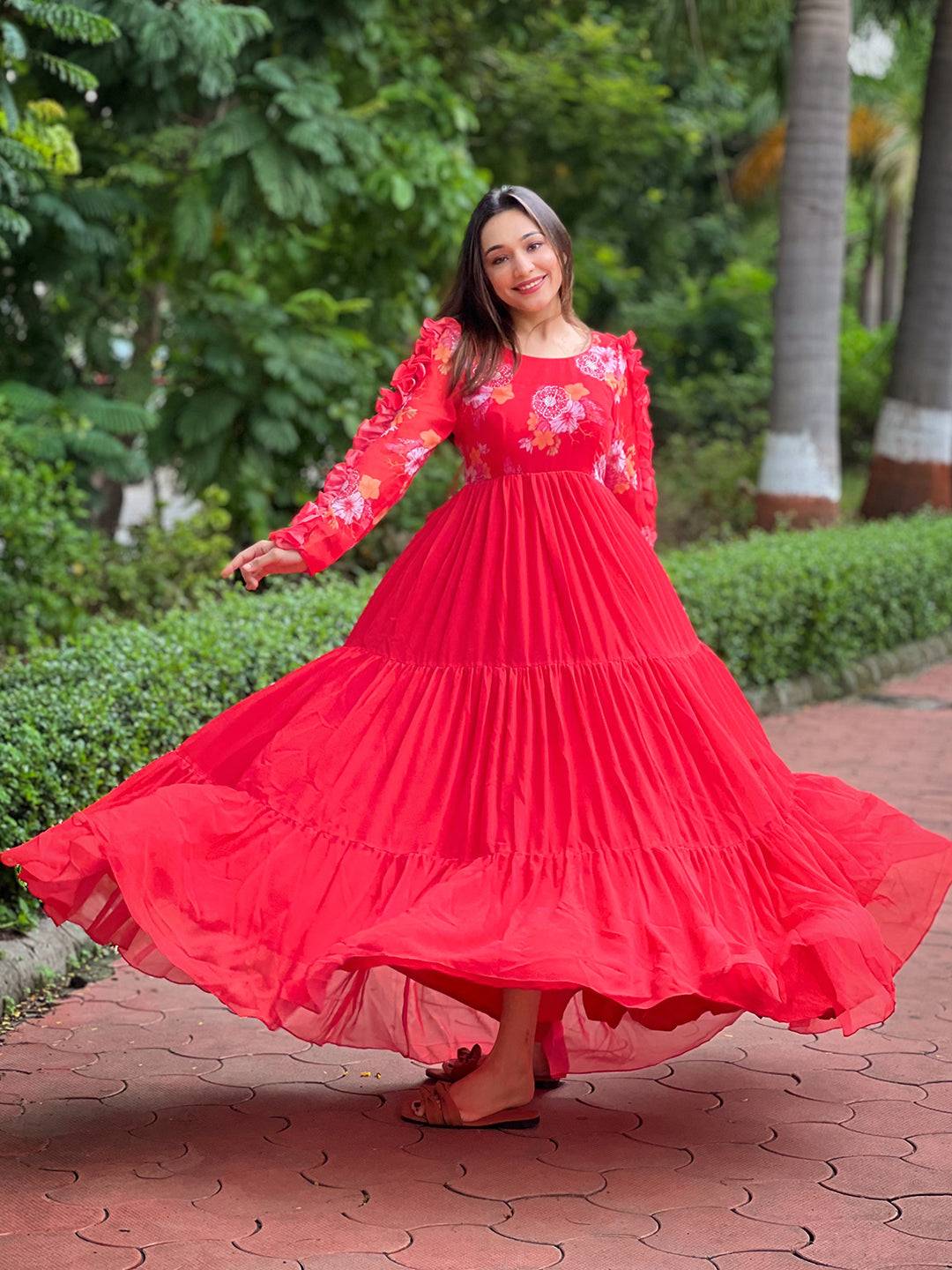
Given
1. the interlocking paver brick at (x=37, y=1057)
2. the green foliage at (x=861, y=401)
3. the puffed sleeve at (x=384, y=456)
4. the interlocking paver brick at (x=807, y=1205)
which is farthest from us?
the green foliage at (x=861, y=401)

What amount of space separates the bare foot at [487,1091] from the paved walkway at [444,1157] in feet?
0.17

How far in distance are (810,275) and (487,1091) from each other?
881cm

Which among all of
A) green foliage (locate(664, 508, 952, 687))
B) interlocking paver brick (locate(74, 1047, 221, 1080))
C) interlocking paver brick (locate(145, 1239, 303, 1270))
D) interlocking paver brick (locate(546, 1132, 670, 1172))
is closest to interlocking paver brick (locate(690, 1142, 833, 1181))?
interlocking paver brick (locate(546, 1132, 670, 1172))

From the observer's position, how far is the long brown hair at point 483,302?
3.46 meters

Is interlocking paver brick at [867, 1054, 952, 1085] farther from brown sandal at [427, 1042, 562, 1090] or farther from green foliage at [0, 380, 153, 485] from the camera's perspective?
green foliage at [0, 380, 153, 485]

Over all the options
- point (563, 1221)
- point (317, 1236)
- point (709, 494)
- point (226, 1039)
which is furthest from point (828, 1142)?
point (709, 494)

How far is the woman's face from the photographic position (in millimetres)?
3449

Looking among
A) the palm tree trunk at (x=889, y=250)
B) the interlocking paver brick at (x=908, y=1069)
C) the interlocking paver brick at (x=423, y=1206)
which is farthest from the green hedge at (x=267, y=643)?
the palm tree trunk at (x=889, y=250)

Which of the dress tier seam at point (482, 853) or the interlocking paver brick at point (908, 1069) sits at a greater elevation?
the dress tier seam at point (482, 853)

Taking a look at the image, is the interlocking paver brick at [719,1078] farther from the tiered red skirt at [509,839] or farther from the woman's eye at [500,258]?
the woman's eye at [500,258]

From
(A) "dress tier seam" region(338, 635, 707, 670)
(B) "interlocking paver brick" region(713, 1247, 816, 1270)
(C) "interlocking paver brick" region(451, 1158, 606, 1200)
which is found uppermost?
(A) "dress tier seam" region(338, 635, 707, 670)

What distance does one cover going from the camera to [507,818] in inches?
123

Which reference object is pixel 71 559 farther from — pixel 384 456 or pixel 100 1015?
pixel 384 456

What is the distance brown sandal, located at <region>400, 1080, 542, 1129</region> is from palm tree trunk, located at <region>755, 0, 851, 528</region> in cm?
857
